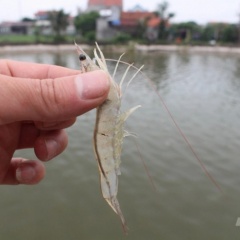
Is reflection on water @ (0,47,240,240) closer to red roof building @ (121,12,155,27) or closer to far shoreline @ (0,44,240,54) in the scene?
far shoreline @ (0,44,240,54)

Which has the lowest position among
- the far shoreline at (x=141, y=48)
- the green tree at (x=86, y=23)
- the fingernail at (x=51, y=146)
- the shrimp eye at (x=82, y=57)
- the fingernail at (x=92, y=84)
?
the far shoreline at (x=141, y=48)

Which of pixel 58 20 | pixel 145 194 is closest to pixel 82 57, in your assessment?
pixel 145 194

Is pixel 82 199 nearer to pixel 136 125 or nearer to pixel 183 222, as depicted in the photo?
pixel 183 222

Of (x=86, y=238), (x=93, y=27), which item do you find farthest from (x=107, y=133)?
(x=93, y=27)

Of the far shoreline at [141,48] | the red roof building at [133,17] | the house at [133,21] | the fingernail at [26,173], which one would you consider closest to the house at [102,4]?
the red roof building at [133,17]

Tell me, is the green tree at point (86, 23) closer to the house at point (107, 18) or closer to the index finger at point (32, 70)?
the house at point (107, 18)

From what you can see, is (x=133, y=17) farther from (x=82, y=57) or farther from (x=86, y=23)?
(x=82, y=57)

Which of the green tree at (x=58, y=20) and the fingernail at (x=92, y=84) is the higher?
the fingernail at (x=92, y=84)

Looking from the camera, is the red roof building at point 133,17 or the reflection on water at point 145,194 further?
the red roof building at point 133,17
